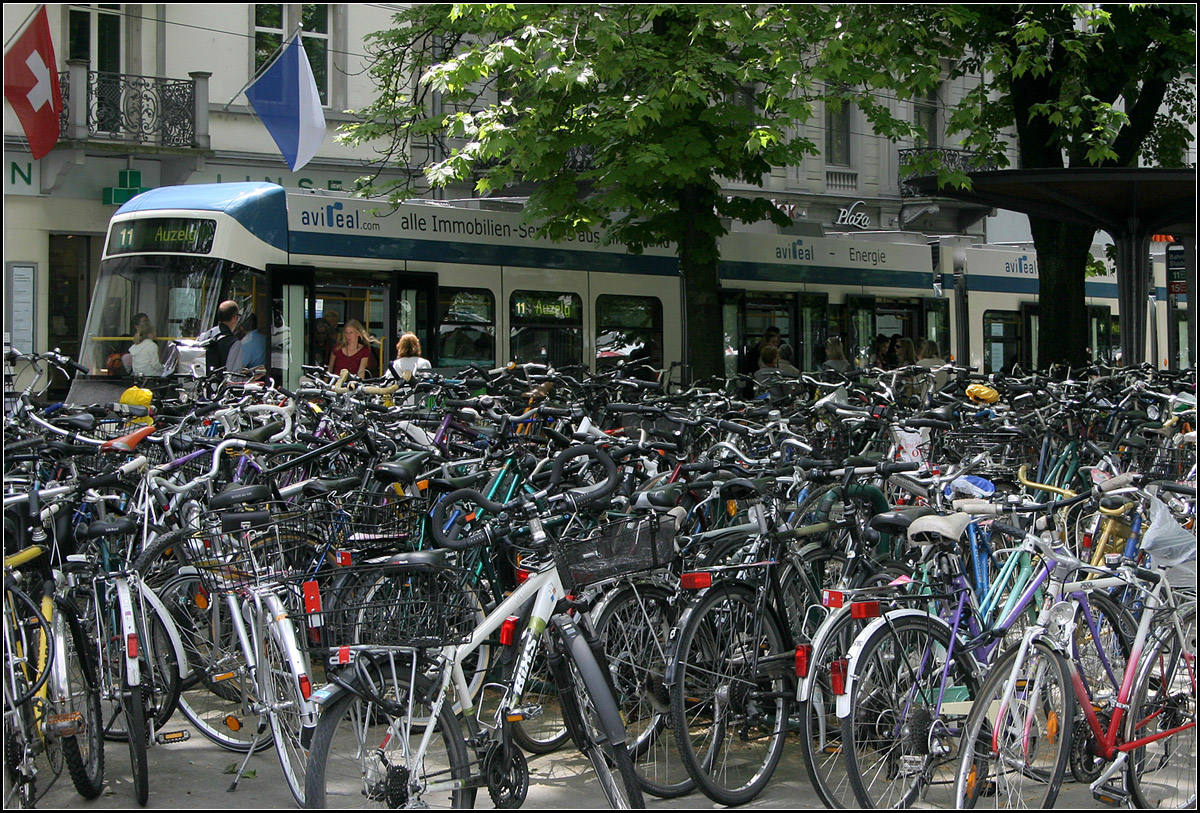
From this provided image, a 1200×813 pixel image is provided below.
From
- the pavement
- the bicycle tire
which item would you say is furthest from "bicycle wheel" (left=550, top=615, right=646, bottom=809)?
the bicycle tire

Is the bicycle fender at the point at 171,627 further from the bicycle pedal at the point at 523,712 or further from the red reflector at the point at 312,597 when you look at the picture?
the bicycle pedal at the point at 523,712

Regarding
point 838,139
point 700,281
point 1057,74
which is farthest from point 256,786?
point 838,139

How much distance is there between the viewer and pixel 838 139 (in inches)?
1230

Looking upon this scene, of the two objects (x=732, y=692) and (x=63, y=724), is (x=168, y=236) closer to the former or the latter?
(x=63, y=724)

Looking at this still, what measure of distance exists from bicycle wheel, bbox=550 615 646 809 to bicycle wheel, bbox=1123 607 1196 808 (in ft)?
5.29

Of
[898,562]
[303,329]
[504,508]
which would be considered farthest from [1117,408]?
[303,329]

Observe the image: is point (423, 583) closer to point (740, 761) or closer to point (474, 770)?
point (474, 770)

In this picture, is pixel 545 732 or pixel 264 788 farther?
pixel 545 732

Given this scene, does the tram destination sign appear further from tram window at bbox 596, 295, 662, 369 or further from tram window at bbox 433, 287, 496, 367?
tram window at bbox 596, 295, 662, 369

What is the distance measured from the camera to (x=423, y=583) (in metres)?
3.99

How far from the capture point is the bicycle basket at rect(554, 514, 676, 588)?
4.10m

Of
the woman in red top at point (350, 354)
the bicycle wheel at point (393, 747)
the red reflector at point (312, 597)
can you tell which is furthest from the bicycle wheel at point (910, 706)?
Answer: the woman in red top at point (350, 354)

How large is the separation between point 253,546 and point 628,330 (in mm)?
12675

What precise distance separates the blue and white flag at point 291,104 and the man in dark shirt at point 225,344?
338 centimetres
